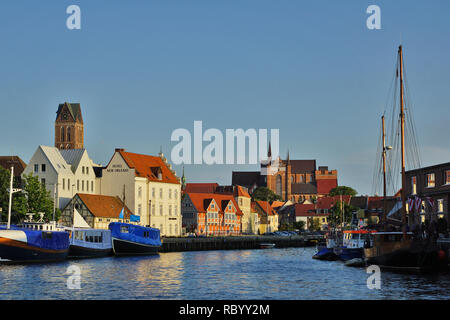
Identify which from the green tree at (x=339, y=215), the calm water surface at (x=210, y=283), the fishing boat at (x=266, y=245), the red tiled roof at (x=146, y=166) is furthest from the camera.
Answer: the green tree at (x=339, y=215)

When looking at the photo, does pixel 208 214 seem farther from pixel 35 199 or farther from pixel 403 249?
pixel 403 249

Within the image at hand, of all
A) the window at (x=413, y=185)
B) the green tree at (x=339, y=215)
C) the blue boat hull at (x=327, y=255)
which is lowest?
the blue boat hull at (x=327, y=255)

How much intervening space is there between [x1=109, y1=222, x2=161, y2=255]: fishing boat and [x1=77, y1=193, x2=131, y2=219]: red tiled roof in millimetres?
18983

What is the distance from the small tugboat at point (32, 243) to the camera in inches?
2489

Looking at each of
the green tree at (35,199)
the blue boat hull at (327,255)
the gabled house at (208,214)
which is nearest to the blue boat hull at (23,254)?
the green tree at (35,199)

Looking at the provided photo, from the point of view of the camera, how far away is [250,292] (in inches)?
1672

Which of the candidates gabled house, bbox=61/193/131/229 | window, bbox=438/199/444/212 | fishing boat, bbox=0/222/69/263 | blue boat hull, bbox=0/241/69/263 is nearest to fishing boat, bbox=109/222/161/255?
fishing boat, bbox=0/222/69/263

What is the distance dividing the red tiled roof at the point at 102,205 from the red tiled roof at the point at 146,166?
748 centimetres

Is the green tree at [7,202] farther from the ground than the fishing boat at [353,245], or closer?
farther from the ground

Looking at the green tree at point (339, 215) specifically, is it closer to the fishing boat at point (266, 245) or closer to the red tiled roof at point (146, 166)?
the fishing boat at point (266, 245)

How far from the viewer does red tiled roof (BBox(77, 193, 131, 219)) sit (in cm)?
10608

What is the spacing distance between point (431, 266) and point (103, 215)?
212ft

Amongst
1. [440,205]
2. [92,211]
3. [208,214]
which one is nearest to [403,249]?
[440,205]
